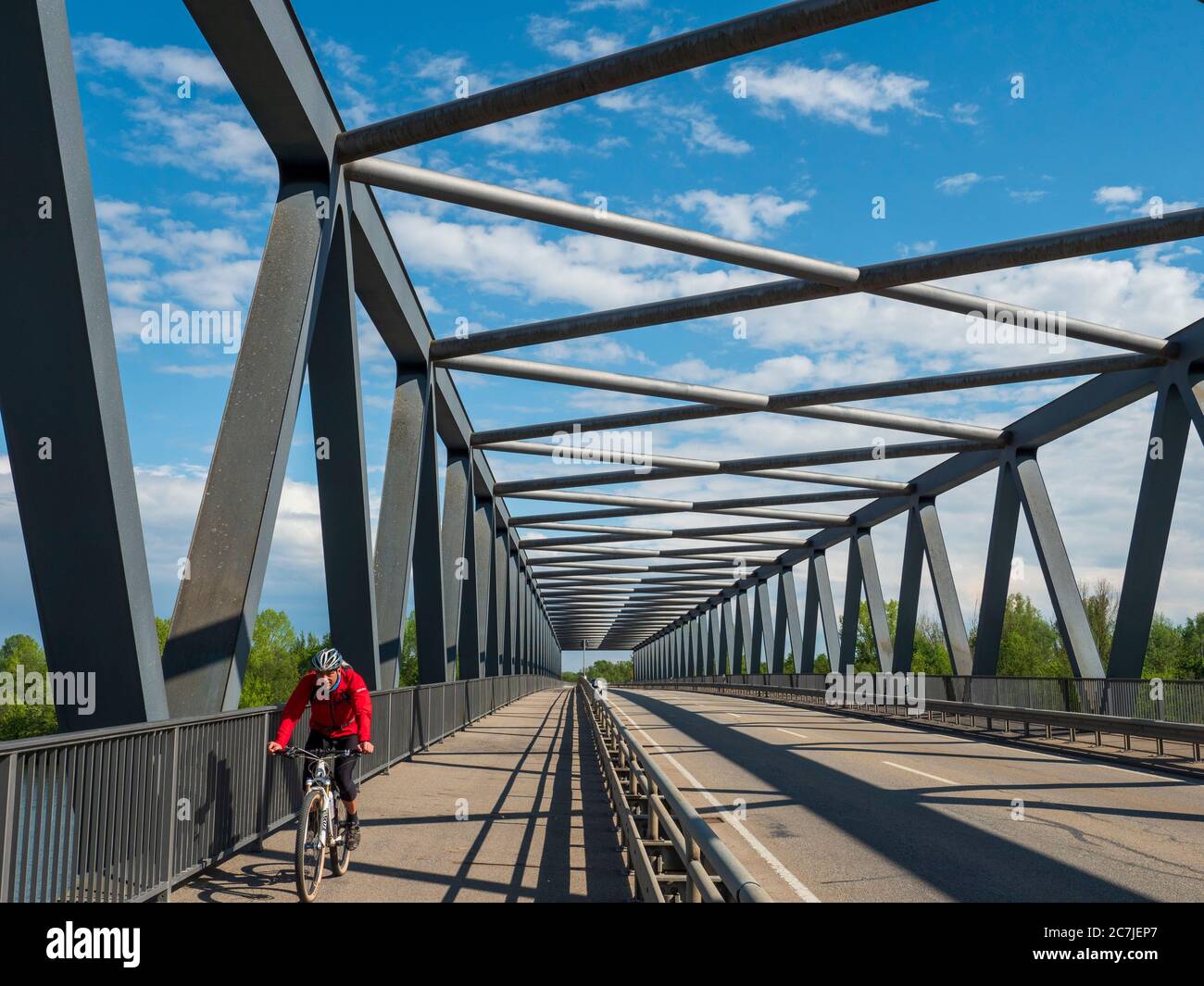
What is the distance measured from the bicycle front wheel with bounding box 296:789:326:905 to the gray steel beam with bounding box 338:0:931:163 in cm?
779

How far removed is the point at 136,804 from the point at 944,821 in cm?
781

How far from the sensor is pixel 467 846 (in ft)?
29.6

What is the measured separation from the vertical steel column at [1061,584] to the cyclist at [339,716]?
18968mm

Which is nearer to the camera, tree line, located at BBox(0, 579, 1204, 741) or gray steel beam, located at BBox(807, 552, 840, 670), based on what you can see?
gray steel beam, located at BBox(807, 552, 840, 670)

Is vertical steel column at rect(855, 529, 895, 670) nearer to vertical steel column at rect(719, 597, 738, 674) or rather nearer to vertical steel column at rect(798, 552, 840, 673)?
vertical steel column at rect(798, 552, 840, 673)

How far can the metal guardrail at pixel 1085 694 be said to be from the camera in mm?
17922

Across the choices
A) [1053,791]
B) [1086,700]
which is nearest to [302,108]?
[1053,791]

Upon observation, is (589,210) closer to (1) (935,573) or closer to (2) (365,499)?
(2) (365,499)

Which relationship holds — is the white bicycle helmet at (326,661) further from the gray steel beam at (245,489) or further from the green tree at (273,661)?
the green tree at (273,661)

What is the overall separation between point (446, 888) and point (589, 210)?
9.66 m

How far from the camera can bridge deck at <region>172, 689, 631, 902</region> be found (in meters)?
7.25

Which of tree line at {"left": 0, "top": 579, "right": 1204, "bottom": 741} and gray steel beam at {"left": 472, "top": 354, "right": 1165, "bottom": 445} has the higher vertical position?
gray steel beam at {"left": 472, "top": 354, "right": 1165, "bottom": 445}

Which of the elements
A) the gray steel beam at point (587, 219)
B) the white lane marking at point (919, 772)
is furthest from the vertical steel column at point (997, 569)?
the gray steel beam at point (587, 219)

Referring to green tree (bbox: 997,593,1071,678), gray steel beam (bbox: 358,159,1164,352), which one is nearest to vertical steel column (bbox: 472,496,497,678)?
gray steel beam (bbox: 358,159,1164,352)
